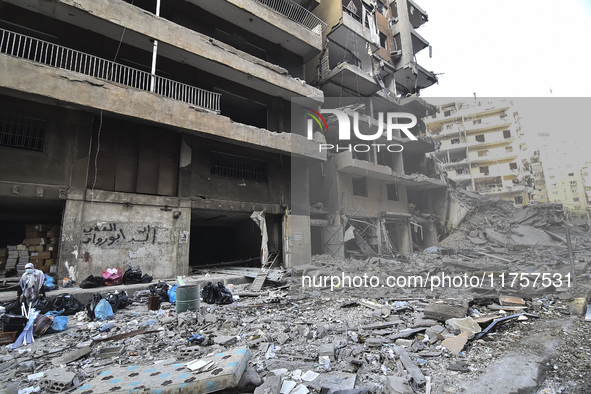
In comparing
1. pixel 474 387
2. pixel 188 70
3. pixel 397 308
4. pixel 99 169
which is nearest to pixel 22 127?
pixel 99 169

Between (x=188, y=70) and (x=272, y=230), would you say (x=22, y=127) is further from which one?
(x=272, y=230)

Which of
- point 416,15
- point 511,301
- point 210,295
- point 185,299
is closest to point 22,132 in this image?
point 185,299

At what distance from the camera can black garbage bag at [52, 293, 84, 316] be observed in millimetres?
6180

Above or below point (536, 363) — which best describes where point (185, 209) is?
above

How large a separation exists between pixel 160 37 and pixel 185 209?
596 cm

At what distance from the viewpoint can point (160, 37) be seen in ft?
31.9

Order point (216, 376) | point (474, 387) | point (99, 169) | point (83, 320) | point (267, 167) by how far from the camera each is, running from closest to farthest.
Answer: point (216, 376), point (474, 387), point (83, 320), point (99, 169), point (267, 167)

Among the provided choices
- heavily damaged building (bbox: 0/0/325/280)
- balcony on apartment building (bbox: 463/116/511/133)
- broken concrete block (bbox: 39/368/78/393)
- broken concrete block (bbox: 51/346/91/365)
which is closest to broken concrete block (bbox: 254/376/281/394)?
broken concrete block (bbox: 39/368/78/393)

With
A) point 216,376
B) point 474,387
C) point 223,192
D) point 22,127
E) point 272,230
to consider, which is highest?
point 22,127

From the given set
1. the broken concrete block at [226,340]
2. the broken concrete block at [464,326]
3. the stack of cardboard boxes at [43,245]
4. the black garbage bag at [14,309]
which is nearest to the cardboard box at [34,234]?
the stack of cardboard boxes at [43,245]

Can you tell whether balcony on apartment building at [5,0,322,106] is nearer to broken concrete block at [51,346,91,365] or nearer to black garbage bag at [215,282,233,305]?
black garbage bag at [215,282,233,305]

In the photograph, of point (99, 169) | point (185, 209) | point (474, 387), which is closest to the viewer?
point (474, 387)

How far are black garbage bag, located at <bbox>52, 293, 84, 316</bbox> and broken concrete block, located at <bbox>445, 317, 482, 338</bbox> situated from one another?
301 inches
